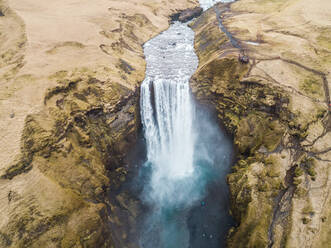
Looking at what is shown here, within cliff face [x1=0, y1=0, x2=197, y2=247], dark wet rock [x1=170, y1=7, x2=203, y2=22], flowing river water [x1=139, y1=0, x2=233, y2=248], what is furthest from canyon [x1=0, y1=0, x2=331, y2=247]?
dark wet rock [x1=170, y1=7, x2=203, y2=22]

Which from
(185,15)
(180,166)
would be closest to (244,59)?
(180,166)

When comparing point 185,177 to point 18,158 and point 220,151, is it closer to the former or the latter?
point 220,151

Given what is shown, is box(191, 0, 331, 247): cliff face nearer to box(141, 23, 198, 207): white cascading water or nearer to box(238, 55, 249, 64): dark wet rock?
box(238, 55, 249, 64): dark wet rock

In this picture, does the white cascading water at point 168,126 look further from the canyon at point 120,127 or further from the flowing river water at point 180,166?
the canyon at point 120,127

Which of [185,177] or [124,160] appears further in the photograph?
[185,177]

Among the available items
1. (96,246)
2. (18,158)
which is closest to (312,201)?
(96,246)

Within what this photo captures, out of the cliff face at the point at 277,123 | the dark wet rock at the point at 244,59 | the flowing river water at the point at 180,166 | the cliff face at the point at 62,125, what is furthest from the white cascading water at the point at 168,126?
the dark wet rock at the point at 244,59

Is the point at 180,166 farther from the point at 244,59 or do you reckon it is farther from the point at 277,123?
the point at 244,59
